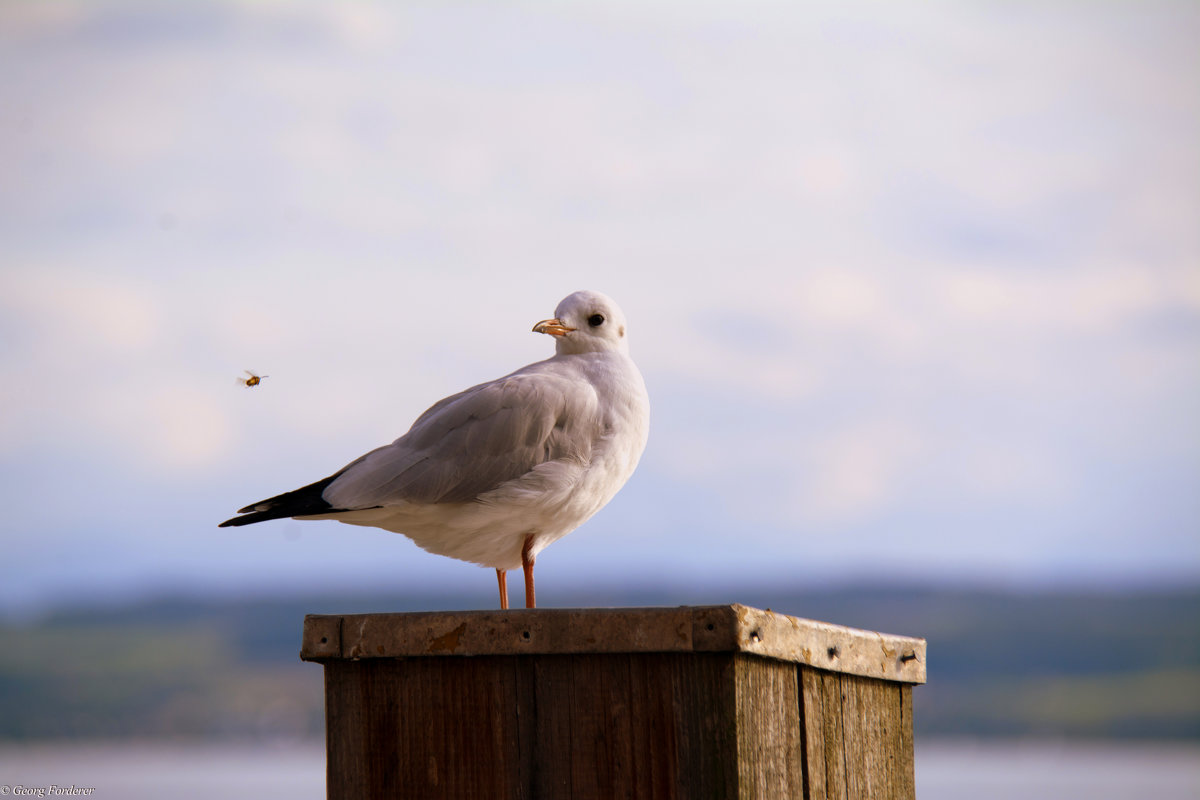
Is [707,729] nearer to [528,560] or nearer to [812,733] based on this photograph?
[812,733]

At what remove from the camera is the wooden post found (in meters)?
4.07

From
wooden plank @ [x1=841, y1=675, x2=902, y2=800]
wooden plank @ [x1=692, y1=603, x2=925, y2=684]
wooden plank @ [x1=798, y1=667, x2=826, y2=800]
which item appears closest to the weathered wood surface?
wooden plank @ [x1=692, y1=603, x2=925, y2=684]

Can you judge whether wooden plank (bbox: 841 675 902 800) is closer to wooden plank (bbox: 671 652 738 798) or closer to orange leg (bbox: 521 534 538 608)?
wooden plank (bbox: 671 652 738 798)

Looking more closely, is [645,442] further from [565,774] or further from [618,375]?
[565,774]

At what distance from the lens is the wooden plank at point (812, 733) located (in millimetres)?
4434

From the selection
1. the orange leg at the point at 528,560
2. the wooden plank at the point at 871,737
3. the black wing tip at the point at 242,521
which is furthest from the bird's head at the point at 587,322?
the wooden plank at the point at 871,737

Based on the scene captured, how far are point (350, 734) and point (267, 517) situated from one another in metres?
2.83

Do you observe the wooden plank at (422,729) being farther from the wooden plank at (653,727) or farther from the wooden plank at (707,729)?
the wooden plank at (707,729)

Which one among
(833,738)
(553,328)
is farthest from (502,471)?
(833,738)

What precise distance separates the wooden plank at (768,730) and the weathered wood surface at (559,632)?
0.07 metres

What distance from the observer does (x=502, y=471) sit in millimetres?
7027

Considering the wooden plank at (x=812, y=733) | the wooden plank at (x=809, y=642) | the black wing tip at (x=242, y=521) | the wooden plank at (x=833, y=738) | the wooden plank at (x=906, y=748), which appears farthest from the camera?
the black wing tip at (x=242, y=521)

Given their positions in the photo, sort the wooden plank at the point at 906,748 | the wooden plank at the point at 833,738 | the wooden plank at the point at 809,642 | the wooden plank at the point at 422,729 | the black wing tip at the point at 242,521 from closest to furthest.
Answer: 1. the wooden plank at the point at 809,642
2. the wooden plank at the point at 422,729
3. the wooden plank at the point at 833,738
4. the wooden plank at the point at 906,748
5. the black wing tip at the point at 242,521

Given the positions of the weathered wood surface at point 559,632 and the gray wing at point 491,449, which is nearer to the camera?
the weathered wood surface at point 559,632
